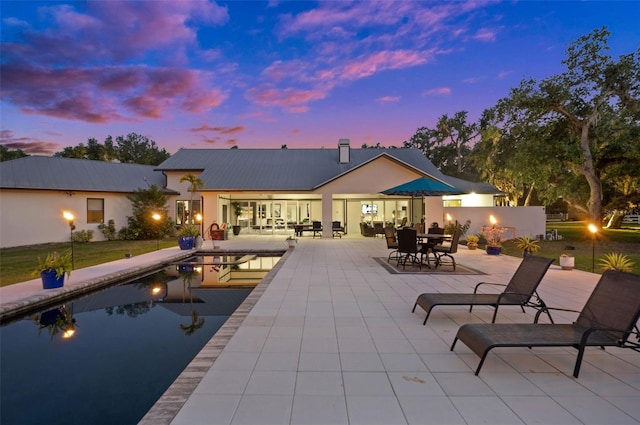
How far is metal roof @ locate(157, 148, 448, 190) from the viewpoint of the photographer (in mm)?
21844

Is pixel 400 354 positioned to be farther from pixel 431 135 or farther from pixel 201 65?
pixel 431 135

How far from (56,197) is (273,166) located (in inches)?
521

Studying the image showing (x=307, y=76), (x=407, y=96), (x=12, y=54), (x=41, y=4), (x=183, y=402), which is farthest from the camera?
(x=407, y=96)

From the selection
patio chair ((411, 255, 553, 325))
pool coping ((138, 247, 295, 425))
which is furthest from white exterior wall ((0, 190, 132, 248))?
patio chair ((411, 255, 553, 325))

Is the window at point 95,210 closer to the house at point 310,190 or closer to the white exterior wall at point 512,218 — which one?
the house at point 310,190

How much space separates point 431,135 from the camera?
46.5 metres

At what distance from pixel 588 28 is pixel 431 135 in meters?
28.5

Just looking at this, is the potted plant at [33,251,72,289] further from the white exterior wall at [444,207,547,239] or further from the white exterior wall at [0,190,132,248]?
the white exterior wall at [444,207,547,239]

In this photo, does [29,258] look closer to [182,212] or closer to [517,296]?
[182,212]

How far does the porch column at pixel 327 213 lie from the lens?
2102 centimetres

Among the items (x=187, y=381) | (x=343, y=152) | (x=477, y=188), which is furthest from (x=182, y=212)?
(x=187, y=381)

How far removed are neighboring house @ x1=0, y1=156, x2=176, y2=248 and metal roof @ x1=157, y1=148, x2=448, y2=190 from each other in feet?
12.4

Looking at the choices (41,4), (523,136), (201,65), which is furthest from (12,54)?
(523,136)

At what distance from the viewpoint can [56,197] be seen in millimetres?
20297
